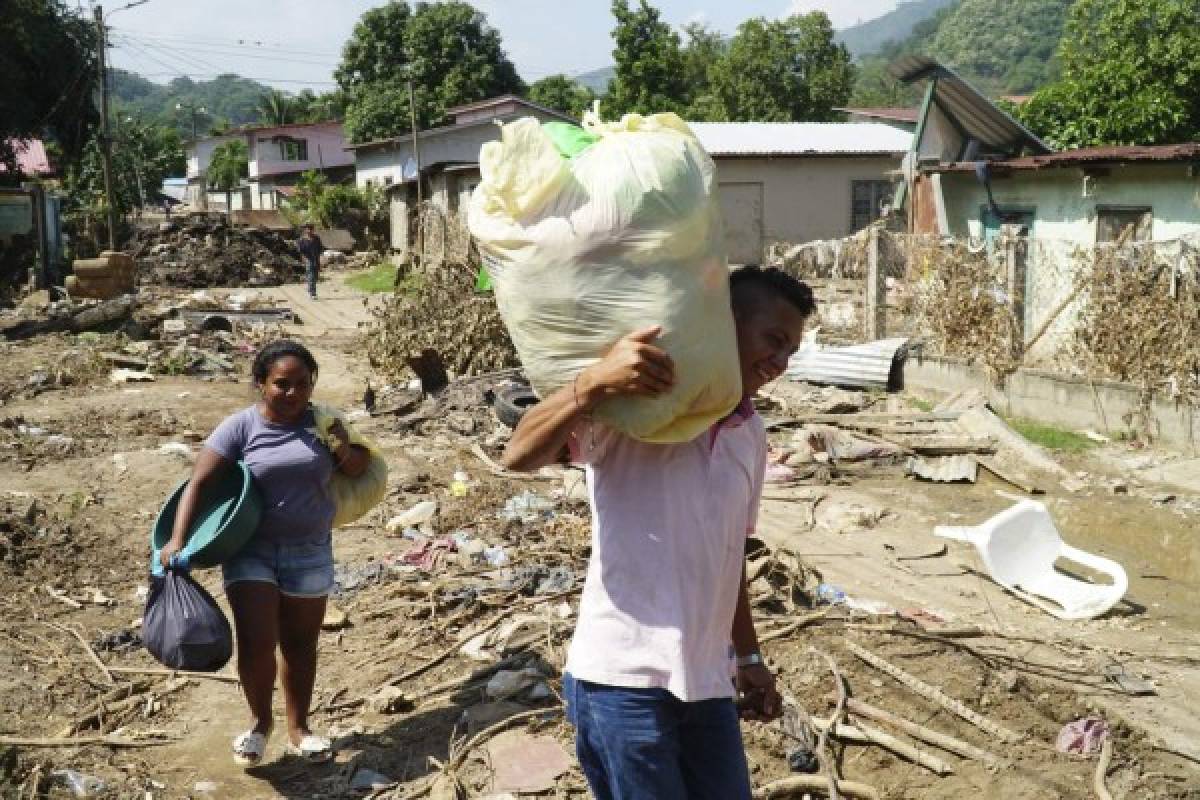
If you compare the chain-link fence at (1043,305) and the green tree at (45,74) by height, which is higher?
the green tree at (45,74)

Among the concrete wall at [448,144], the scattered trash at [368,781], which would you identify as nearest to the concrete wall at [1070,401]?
the scattered trash at [368,781]

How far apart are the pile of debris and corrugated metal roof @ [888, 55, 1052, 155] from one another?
19051mm

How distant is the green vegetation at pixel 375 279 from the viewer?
1025 inches

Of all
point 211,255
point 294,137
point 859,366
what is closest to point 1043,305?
point 859,366

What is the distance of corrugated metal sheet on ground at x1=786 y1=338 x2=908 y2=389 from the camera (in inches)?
487

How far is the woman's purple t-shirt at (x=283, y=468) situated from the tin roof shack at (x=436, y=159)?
76.1 ft

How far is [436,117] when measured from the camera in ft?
144

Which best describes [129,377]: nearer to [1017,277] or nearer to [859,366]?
[859,366]

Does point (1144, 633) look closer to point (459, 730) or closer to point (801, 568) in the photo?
point (801, 568)

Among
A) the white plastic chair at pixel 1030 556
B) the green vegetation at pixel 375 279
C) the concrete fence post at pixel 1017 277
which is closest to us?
the white plastic chair at pixel 1030 556

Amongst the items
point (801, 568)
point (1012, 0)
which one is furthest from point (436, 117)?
point (1012, 0)

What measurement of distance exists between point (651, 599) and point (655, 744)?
27 cm

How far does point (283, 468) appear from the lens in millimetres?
4090

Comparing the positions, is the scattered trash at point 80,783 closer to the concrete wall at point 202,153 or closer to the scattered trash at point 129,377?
the scattered trash at point 129,377
